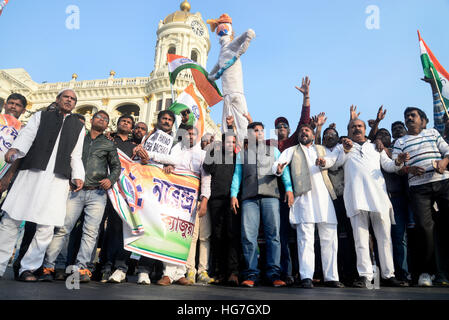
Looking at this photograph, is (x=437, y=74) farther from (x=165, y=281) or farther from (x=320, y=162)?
(x=165, y=281)

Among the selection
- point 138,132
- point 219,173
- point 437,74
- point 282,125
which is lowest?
point 219,173

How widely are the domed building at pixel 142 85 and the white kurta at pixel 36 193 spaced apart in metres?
25.8

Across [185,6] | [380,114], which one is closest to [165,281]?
[380,114]

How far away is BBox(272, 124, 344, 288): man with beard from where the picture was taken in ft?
11.4

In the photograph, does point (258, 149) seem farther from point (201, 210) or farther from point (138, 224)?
point (138, 224)

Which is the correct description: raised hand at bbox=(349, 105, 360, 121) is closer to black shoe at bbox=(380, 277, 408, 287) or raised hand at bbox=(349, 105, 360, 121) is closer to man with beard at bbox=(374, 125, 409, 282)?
man with beard at bbox=(374, 125, 409, 282)

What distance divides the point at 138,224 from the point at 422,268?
3457 millimetres

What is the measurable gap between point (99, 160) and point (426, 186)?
13.4 feet

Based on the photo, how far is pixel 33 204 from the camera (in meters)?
3.08

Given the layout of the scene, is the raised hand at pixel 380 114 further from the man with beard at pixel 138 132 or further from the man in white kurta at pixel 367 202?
the man with beard at pixel 138 132
